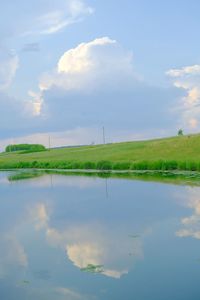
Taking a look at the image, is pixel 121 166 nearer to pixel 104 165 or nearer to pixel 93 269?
pixel 104 165

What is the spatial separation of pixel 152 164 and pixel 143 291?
32228mm

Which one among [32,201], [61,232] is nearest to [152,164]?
[32,201]

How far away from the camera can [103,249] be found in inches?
488

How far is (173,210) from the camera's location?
59.7 feet

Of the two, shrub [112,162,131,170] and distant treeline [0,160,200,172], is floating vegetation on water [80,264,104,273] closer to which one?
distant treeline [0,160,200,172]

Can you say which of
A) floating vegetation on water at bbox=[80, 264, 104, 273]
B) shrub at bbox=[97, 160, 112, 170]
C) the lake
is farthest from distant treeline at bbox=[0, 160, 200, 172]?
floating vegetation on water at bbox=[80, 264, 104, 273]

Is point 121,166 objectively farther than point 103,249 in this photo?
Yes

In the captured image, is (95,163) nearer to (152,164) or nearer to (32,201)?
(152,164)

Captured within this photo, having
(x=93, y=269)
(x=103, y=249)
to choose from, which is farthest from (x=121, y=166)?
(x=93, y=269)

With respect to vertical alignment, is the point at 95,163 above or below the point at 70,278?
above

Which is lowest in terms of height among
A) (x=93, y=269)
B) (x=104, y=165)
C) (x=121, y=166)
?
(x=93, y=269)

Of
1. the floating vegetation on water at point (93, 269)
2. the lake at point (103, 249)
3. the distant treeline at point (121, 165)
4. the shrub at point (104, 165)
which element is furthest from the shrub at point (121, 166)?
the floating vegetation on water at point (93, 269)

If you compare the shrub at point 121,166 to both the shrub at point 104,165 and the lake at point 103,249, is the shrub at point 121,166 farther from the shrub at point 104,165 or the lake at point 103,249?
the lake at point 103,249

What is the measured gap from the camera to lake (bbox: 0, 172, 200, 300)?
936cm
